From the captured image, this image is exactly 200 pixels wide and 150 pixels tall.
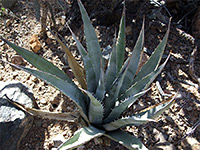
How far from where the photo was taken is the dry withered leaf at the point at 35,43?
2357 millimetres

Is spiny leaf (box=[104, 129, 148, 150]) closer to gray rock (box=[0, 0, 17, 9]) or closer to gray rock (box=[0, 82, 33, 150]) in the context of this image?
gray rock (box=[0, 82, 33, 150])

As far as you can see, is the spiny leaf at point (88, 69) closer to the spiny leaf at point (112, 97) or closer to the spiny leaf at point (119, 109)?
the spiny leaf at point (112, 97)

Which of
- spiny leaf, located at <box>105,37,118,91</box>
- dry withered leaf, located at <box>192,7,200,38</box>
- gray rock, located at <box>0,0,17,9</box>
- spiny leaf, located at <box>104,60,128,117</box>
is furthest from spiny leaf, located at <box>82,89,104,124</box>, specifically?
gray rock, located at <box>0,0,17,9</box>

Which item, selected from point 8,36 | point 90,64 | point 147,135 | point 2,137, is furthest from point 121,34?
point 8,36

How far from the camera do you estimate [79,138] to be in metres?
1.26

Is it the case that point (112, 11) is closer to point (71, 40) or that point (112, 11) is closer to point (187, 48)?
point (71, 40)

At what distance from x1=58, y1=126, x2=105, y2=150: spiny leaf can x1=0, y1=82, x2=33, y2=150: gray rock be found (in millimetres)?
586

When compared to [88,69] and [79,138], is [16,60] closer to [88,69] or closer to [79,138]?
[88,69]

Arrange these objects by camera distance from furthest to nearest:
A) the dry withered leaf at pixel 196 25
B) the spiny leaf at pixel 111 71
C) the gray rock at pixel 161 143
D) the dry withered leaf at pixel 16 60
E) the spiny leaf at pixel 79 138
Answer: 1. the dry withered leaf at pixel 196 25
2. the dry withered leaf at pixel 16 60
3. the gray rock at pixel 161 143
4. the spiny leaf at pixel 111 71
5. the spiny leaf at pixel 79 138

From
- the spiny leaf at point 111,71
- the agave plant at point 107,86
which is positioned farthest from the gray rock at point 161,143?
the spiny leaf at point 111,71

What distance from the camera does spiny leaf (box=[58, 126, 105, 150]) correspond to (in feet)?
3.76

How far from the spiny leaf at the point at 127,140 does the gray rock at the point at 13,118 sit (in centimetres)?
71

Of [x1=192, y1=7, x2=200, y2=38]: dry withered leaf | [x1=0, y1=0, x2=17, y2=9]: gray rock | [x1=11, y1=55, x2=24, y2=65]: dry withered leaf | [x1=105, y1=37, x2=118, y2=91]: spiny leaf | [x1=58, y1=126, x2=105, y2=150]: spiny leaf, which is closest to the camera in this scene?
[x1=58, y1=126, x2=105, y2=150]: spiny leaf

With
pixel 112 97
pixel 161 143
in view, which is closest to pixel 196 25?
pixel 161 143
